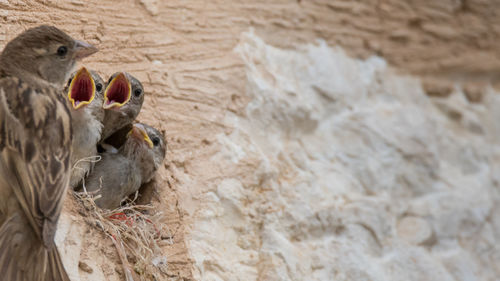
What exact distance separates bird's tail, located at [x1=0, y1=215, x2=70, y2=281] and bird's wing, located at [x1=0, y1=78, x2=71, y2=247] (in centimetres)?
7

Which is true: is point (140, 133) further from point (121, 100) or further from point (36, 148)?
point (36, 148)

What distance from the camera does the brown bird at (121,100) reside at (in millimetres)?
4477

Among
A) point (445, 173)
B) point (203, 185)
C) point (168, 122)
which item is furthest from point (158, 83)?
point (445, 173)

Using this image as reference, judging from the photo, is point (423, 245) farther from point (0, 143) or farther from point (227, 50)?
point (0, 143)

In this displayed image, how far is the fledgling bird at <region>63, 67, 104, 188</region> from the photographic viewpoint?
4.07m

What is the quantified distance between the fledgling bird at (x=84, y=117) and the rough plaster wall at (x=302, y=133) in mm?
328

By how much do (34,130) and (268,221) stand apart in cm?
194

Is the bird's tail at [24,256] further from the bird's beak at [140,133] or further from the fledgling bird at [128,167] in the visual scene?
the bird's beak at [140,133]

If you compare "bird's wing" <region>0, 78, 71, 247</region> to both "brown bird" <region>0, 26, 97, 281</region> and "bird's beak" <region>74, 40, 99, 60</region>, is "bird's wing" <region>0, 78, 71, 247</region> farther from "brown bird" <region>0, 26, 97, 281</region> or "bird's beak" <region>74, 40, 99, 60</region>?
"bird's beak" <region>74, 40, 99, 60</region>

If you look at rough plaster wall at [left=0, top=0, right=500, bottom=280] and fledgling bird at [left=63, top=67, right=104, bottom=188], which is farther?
rough plaster wall at [left=0, top=0, right=500, bottom=280]

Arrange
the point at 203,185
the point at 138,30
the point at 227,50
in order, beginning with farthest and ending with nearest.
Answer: the point at 227,50 < the point at 138,30 < the point at 203,185

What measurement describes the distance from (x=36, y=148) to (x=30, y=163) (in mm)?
92

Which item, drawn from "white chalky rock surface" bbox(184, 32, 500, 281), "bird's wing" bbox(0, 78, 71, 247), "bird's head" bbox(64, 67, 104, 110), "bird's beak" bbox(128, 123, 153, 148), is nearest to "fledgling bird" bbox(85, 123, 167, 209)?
"bird's beak" bbox(128, 123, 153, 148)

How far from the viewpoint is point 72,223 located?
3.86 meters
